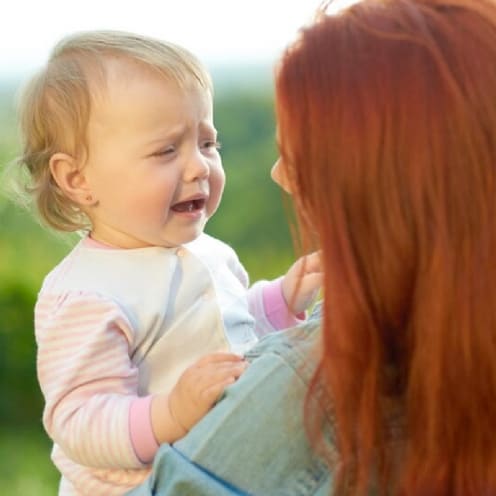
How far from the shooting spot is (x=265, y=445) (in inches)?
67.9

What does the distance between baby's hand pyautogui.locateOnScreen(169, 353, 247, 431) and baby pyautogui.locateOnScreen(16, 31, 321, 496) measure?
0.09m

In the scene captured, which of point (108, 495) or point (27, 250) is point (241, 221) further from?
point (108, 495)

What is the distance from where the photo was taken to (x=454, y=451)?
66.9 inches

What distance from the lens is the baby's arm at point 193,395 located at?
6.11 feet

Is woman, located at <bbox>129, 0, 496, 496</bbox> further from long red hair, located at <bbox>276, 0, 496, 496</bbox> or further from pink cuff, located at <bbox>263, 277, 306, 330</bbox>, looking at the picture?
pink cuff, located at <bbox>263, 277, 306, 330</bbox>

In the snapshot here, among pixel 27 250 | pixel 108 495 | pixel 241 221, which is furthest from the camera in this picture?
pixel 241 221

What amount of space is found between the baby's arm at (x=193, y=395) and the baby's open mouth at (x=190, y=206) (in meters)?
0.39

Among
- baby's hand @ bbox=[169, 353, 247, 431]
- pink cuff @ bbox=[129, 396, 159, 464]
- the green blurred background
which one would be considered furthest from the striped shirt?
the green blurred background

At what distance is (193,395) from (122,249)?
44 centimetres

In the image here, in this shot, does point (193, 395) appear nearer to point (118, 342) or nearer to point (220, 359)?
point (220, 359)

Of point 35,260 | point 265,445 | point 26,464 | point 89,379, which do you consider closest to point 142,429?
point 89,379

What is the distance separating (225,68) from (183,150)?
676 cm

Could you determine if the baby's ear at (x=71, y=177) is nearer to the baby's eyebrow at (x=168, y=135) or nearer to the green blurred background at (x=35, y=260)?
the baby's eyebrow at (x=168, y=135)

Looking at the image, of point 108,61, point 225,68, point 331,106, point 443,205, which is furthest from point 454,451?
point 225,68
